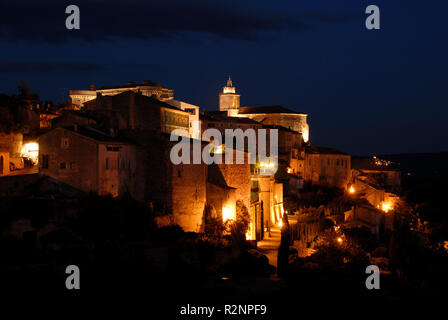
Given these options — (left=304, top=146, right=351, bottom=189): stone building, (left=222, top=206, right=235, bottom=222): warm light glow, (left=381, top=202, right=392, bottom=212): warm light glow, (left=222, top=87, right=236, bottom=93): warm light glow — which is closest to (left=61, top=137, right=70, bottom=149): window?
(left=222, top=206, right=235, bottom=222): warm light glow

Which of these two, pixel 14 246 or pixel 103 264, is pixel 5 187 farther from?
pixel 103 264

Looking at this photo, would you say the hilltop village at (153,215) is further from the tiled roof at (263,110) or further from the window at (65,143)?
the tiled roof at (263,110)

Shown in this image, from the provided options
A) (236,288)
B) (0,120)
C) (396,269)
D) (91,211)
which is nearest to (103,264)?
(91,211)

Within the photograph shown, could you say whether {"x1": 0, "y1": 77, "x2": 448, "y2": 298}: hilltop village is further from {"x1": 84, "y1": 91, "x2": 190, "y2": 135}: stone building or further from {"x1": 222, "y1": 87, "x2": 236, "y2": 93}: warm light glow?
{"x1": 222, "y1": 87, "x2": 236, "y2": 93}: warm light glow

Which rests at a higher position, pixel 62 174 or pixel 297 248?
pixel 62 174

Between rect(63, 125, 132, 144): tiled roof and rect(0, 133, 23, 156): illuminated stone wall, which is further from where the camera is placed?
rect(0, 133, 23, 156): illuminated stone wall

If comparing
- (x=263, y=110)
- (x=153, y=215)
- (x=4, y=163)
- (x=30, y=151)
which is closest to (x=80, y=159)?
(x=153, y=215)

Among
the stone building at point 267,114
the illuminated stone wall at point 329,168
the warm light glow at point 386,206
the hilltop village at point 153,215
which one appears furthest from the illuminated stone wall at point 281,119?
the hilltop village at point 153,215

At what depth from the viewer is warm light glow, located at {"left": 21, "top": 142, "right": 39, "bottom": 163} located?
3744cm

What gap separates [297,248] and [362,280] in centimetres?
608

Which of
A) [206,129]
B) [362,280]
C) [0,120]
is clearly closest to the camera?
[362,280]

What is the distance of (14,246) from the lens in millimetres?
27281

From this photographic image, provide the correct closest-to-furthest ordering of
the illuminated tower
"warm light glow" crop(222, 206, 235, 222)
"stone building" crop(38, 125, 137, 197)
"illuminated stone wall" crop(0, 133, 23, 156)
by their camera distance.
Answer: "stone building" crop(38, 125, 137, 197) → "warm light glow" crop(222, 206, 235, 222) → "illuminated stone wall" crop(0, 133, 23, 156) → the illuminated tower

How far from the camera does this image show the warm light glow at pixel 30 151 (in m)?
37.4
